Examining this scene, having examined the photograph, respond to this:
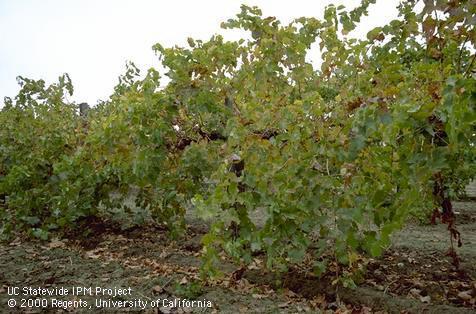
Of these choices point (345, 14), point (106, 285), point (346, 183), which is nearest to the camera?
point (346, 183)

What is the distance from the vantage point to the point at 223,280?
3.93 m

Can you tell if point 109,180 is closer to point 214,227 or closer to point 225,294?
point 225,294

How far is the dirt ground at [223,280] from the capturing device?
3398mm

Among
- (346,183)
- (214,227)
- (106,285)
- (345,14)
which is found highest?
(345,14)

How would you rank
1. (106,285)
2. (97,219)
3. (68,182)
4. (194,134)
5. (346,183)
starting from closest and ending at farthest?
(346,183)
(106,285)
(194,134)
(68,182)
(97,219)

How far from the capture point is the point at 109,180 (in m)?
5.58

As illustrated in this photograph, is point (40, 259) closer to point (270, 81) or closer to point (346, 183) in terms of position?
point (270, 81)

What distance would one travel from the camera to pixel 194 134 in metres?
4.60

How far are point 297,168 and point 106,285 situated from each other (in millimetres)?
2358

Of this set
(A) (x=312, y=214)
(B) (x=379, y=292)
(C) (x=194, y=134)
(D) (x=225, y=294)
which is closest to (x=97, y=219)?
(C) (x=194, y=134)

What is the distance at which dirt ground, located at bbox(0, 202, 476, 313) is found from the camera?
340cm

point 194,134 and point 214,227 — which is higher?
point 194,134

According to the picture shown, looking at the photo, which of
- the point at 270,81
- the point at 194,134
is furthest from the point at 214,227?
the point at 194,134

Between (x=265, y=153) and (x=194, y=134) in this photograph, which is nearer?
(x=265, y=153)
